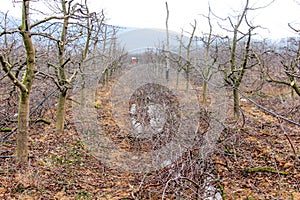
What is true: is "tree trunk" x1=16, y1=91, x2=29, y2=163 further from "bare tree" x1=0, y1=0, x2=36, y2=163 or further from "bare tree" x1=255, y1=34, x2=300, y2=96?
"bare tree" x1=255, y1=34, x2=300, y2=96

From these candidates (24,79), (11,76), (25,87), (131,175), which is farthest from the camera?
(131,175)

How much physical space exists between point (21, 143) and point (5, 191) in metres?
0.96

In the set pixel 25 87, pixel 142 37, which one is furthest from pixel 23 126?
pixel 142 37

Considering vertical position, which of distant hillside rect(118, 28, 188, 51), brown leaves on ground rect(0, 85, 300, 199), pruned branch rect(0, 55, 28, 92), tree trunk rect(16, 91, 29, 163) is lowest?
brown leaves on ground rect(0, 85, 300, 199)

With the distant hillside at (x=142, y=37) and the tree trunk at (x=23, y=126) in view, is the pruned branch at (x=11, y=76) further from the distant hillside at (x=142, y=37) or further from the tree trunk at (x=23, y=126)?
the distant hillside at (x=142, y=37)

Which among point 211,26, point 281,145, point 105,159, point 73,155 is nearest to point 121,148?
point 105,159

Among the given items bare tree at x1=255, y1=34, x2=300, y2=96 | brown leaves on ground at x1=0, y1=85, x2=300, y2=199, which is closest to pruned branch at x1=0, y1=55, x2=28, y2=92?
brown leaves on ground at x1=0, y1=85, x2=300, y2=199

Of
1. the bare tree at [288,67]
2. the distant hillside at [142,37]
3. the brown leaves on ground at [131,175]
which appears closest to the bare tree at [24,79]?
the brown leaves on ground at [131,175]

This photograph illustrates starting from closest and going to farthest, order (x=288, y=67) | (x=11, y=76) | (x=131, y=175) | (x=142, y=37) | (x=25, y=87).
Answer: (x=11, y=76), (x=25, y=87), (x=131, y=175), (x=288, y=67), (x=142, y=37)

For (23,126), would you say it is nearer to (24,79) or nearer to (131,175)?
(24,79)

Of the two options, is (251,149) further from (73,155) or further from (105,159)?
(73,155)

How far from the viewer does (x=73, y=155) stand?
19.6 ft

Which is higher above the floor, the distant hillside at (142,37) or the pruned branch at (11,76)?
the distant hillside at (142,37)

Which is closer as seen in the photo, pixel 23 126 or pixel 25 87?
pixel 25 87
